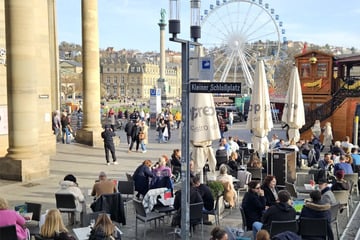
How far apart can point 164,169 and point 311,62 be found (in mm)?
18323

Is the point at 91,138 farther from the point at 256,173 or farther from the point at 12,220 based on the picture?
the point at 12,220

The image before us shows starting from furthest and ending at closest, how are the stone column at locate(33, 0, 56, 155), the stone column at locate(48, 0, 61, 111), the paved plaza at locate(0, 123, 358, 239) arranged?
1. the stone column at locate(48, 0, 61, 111)
2. the stone column at locate(33, 0, 56, 155)
3. the paved plaza at locate(0, 123, 358, 239)

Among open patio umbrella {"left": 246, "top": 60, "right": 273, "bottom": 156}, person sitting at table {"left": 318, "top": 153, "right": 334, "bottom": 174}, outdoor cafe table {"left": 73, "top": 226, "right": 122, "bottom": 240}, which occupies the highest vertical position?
open patio umbrella {"left": 246, "top": 60, "right": 273, "bottom": 156}

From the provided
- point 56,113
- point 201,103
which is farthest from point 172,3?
point 56,113

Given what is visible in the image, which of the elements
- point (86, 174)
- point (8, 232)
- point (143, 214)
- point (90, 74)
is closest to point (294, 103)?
point (86, 174)

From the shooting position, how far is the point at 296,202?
367 inches

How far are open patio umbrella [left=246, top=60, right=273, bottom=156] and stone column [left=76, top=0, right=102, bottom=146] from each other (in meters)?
9.94

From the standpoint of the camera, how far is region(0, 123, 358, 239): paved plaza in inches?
393

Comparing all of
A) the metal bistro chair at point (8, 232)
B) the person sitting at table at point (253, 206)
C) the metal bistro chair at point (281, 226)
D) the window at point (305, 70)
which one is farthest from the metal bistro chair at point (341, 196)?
the window at point (305, 70)

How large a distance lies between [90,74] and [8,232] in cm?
1609

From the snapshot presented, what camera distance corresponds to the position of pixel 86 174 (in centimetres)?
1558

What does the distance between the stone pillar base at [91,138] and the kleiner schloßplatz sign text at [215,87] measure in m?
15.9

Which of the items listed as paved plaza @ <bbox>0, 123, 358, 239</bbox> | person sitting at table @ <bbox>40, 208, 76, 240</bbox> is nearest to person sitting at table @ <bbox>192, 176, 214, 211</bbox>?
paved plaza @ <bbox>0, 123, 358, 239</bbox>

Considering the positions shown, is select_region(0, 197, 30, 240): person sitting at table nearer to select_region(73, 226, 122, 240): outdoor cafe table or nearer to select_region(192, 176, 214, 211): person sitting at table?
select_region(73, 226, 122, 240): outdoor cafe table
